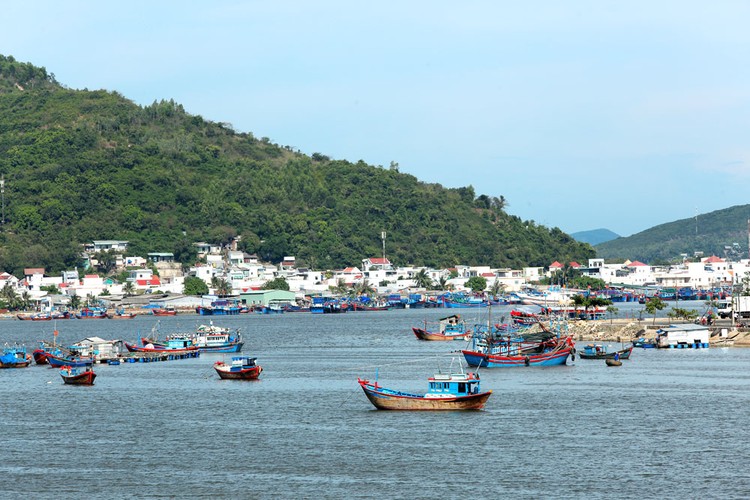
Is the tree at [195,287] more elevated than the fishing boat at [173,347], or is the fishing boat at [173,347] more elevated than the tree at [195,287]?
the tree at [195,287]

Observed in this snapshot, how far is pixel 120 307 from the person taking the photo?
173m

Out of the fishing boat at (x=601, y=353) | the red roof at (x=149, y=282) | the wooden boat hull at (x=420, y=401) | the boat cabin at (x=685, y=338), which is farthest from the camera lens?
the red roof at (x=149, y=282)

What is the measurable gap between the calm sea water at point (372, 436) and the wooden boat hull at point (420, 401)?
0.47 m

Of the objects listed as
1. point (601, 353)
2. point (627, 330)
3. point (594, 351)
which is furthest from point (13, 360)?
point (627, 330)

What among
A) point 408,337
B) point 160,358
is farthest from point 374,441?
point 408,337

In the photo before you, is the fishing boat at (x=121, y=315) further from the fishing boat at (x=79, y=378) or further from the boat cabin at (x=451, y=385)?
the boat cabin at (x=451, y=385)

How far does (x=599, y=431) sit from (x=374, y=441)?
9.05m

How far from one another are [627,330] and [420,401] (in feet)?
164

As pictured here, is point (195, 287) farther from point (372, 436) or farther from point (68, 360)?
point (372, 436)

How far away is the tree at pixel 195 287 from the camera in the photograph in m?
185

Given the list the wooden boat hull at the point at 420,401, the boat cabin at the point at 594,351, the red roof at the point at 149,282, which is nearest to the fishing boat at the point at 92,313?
the red roof at the point at 149,282

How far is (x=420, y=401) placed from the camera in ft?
165

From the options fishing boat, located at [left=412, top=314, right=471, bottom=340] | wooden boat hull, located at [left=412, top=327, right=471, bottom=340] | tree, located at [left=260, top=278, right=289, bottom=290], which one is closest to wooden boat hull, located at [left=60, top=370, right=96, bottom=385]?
wooden boat hull, located at [left=412, top=327, right=471, bottom=340]

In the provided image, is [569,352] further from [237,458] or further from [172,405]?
[237,458]
